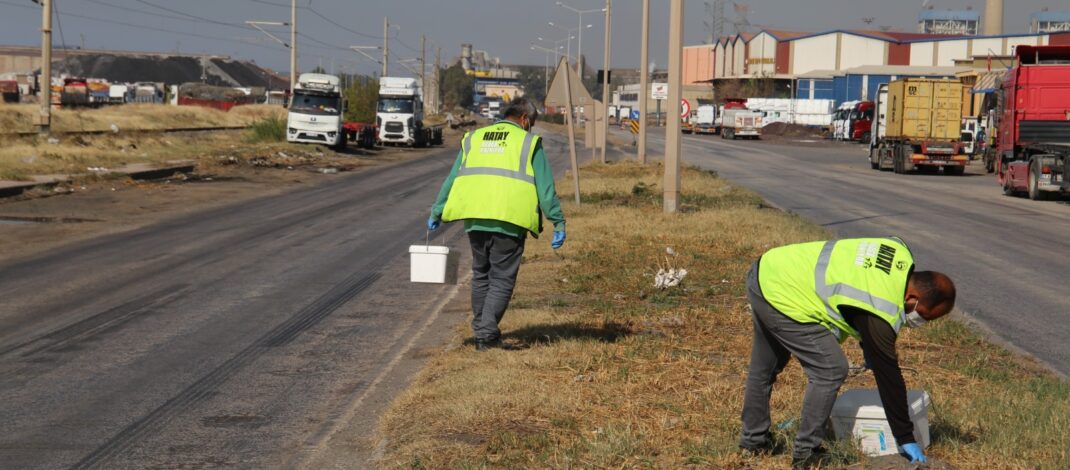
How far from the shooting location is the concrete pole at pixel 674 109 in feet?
63.1

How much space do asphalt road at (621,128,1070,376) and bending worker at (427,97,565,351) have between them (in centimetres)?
395

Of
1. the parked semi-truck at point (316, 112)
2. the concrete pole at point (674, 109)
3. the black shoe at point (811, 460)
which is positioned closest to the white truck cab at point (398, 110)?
the parked semi-truck at point (316, 112)

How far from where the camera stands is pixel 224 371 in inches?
337

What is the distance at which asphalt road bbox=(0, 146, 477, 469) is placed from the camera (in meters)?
6.81

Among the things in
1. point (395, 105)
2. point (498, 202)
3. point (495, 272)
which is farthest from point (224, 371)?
point (395, 105)

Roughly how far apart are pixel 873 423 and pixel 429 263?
4.05m

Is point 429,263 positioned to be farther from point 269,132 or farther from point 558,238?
point 269,132

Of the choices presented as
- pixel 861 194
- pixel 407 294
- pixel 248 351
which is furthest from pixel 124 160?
pixel 248 351

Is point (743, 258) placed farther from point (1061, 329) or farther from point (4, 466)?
point (4, 466)

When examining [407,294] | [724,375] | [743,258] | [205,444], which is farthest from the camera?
[743,258]

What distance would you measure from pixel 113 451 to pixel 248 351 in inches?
109

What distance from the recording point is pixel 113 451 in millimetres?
6547

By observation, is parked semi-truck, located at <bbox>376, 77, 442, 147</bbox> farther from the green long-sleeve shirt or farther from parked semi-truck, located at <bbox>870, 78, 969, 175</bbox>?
the green long-sleeve shirt

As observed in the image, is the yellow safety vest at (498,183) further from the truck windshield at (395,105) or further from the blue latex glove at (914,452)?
the truck windshield at (395,105)
